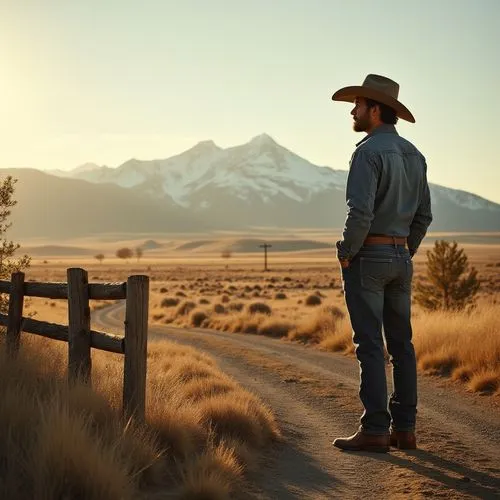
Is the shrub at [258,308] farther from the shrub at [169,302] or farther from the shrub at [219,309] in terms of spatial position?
the shrub at [169,302]

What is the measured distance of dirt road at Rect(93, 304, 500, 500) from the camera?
539 cm

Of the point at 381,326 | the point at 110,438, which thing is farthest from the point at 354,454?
the point at 110,438

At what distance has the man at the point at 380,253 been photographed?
19.8 ft

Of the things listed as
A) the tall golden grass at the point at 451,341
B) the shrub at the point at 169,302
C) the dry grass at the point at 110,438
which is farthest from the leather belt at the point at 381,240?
the shrub at the point at 169,302

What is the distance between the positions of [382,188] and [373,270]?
2.51ft

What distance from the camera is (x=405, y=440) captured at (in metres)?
6.44

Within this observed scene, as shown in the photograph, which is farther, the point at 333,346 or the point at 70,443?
the point at 333,346

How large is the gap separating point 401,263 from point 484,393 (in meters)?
4.37

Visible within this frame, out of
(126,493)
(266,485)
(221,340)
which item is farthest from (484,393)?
(221,340)

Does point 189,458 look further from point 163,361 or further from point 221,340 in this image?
point 221,340

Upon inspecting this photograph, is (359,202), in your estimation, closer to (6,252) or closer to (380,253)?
(380,253)

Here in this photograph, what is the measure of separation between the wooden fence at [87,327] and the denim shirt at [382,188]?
1.92 meters

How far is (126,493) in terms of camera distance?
13.8ft

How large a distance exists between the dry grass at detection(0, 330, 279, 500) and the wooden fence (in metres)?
0.19
